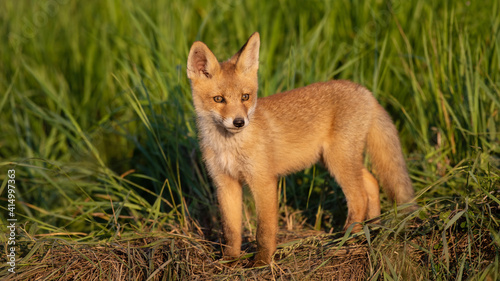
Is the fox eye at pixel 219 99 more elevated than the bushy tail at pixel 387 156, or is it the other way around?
the fox eye at pixel 219 99

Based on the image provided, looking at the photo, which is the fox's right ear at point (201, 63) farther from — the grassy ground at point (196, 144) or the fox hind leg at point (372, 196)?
the fox hind leg at point (372, 196)

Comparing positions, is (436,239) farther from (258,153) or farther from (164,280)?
(164,280)

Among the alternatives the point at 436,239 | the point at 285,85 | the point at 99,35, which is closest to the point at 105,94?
the point at 99,35

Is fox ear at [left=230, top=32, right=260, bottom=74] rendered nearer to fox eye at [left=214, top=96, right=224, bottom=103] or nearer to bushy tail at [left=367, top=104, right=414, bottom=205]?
fox eye at [left=214, top=96, right=224, bottom=103]

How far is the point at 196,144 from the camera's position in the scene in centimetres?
426

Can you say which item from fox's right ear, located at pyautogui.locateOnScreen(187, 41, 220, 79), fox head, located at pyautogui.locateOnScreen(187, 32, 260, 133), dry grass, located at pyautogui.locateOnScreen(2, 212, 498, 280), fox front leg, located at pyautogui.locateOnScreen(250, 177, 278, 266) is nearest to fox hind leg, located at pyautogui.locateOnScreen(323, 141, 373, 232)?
dry grass, located at pyautogui.locateOnScreen(2, 212, 498, 280)

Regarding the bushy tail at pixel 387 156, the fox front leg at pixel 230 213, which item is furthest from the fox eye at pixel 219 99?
the bushy tail at pixel 387 156

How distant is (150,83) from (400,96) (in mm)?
2589

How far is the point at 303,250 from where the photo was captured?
328cm

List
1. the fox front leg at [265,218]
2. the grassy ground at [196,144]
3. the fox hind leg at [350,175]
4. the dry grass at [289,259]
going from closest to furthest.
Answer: the dry grass at [289,259] → the grassy ground at [196,144] → the fox front leg at [265,218] → the fox hind leg at [350,175]

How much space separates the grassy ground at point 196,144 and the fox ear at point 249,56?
35.1 inches

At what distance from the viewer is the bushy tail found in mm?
3756

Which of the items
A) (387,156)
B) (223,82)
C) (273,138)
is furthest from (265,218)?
(387,156)

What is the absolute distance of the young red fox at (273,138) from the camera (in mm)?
3275
